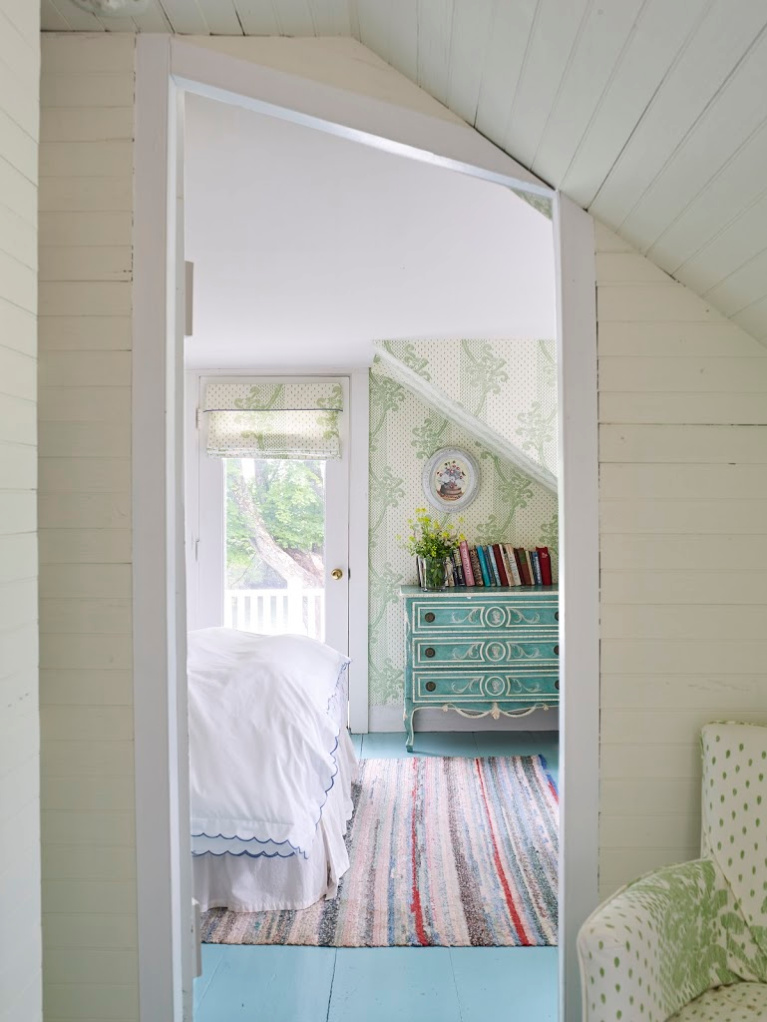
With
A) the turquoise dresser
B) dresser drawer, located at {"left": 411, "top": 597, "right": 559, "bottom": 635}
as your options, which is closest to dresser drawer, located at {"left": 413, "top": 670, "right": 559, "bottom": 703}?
the turquoise dresser

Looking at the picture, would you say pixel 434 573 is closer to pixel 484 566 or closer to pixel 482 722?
pixel 484 566

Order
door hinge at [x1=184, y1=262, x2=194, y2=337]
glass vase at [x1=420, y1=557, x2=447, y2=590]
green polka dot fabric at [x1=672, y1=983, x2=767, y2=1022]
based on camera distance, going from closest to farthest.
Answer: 1. green polka dot fabric at [x1=672, y1=983, x2=767, y2=1022]
2. door hinge at [x1=184, y1=262, x2=194, y2=337]
3. glass vase at [x1=420, y1=557, x2=447, y2=590]

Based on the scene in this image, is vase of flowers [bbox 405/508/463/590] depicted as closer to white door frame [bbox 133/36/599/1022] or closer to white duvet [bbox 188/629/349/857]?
white duvet [bbox 188/629/349/857]

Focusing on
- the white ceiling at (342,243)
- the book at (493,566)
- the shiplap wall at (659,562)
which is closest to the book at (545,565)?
the book at (493,566)

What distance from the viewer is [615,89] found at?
47.3 inches

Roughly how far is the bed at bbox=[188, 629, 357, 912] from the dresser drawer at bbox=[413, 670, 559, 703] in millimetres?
1259

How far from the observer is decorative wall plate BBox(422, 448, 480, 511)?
182 inches

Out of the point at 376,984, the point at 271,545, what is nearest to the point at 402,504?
the point at 271,545

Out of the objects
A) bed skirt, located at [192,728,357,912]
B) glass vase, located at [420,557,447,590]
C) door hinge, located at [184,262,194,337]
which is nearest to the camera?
door hinge, located at [184,262,194,337]

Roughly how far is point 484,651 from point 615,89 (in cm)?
326

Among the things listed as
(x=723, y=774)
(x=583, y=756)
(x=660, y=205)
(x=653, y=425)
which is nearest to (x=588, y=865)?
(x=583, y=756)

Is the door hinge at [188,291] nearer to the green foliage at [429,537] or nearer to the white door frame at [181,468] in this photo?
the white door frame at [181,468]

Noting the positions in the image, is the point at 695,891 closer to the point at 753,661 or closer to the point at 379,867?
the point at 753,661

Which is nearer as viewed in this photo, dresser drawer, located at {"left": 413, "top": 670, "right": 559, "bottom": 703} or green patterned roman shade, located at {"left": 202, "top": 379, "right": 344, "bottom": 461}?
dresser drawer, located at {"left": 413, "top": 670, "right": 559, "bottom": 703}
